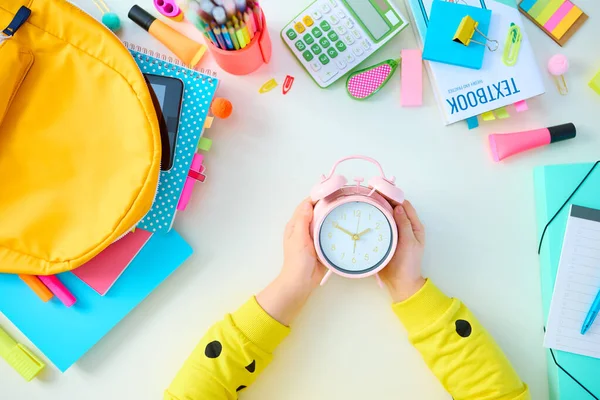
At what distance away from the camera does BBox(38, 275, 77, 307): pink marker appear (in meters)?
0.68

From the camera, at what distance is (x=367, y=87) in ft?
2.34

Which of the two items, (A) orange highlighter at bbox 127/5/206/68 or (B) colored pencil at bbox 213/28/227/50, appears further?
(A) orange highlighter at bbox 127/5/206/68

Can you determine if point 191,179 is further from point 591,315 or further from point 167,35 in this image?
point 591,315

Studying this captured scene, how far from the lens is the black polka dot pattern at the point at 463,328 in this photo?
2.10ft

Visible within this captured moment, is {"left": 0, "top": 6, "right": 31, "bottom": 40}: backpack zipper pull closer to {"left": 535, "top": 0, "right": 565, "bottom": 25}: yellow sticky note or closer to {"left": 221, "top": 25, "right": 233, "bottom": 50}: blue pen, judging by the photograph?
{"left": 221, "top": 25, "right": 233, "bottom": 50}: blue pen

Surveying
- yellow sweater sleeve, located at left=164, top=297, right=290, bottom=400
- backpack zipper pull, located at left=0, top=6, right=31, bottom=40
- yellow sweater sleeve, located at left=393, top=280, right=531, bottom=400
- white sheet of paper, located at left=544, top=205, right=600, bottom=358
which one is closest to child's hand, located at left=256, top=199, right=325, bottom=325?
yellow sweater sleeve, located at left=164, top=297, right=290, bottom=400

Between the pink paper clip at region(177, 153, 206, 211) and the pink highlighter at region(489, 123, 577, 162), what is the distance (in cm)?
42

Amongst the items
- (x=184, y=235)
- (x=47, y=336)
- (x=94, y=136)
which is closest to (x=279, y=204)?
(x=184, y=235)

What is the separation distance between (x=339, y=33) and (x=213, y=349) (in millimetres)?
477

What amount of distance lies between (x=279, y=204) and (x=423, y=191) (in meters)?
0.21

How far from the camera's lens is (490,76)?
2.31 ft

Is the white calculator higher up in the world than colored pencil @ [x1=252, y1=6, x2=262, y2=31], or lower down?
lower down

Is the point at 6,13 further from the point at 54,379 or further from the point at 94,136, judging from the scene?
the point at 54,379

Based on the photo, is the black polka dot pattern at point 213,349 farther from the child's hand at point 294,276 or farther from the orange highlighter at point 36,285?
the orange highlighter at point 36,285
